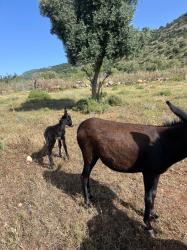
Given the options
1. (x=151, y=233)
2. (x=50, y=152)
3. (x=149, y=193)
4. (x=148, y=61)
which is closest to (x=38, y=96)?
(x=50, y=152)

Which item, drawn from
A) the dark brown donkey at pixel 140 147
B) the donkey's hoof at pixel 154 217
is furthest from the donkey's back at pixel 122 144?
the donkey's hoof at pixel 154 217

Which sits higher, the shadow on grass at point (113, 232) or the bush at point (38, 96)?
the shadow on grass at point (113, 232)

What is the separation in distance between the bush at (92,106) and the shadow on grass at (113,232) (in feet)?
29.9

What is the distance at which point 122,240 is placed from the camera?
6266 millimetres

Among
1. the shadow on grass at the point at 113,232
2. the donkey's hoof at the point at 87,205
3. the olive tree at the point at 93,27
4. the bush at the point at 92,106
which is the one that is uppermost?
the olive tree at the point at 93,27

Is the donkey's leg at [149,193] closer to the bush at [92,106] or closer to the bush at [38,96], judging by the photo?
the bush at [92,106]

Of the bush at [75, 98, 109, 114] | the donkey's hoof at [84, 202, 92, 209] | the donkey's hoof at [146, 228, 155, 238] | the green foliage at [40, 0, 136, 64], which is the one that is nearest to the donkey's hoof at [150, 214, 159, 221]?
the donkey's hoof at [146, 228, 155, 238]

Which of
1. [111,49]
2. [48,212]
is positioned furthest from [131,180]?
[111,49]

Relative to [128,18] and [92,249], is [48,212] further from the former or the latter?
[128,18]

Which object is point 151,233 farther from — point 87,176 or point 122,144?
point 87,176

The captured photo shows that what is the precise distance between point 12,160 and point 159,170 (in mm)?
4904

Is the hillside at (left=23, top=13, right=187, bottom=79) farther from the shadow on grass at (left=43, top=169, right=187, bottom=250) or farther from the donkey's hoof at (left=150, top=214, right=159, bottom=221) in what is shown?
the donkey's hoof at (left=150, top=214, right=159, bottom=221)

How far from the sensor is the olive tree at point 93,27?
59.6ft

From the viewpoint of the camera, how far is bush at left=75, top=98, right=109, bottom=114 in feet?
55.9
